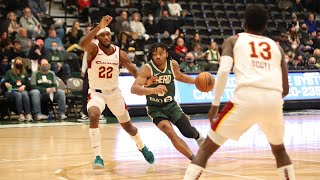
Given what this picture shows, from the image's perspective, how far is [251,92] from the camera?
587cm

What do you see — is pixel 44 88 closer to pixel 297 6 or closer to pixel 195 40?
pixel 195 40

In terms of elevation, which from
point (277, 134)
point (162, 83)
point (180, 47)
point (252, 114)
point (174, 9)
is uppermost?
point (252, 114)

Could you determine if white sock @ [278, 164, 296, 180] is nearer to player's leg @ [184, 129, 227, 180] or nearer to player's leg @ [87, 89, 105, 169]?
player's leg @ [184, 129, 227, 180]

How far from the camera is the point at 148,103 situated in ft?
30.1

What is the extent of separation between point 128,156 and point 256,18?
4.83 m

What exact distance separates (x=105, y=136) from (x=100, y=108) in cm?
442

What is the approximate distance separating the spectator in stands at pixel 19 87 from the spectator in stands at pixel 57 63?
56.5 inches

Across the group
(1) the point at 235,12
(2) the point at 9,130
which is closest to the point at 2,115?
(2) the point at 9,130

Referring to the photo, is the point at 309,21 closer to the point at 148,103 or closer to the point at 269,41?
the point at 148,103

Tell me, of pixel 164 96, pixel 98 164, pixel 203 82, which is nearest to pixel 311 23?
pixel 164 96

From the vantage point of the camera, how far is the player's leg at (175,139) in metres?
8.77

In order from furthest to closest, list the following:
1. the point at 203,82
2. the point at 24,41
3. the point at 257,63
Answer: the point at 24,41
the point at 203,82
the point at 257,63

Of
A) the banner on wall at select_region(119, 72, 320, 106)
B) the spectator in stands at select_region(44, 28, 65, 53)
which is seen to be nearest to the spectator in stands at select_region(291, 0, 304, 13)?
the banner on wall at select_region(119, 72, 320, 106)

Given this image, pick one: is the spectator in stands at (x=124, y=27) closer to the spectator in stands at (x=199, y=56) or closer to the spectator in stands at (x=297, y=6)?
the spectator in stands at (x=199, y=56)
